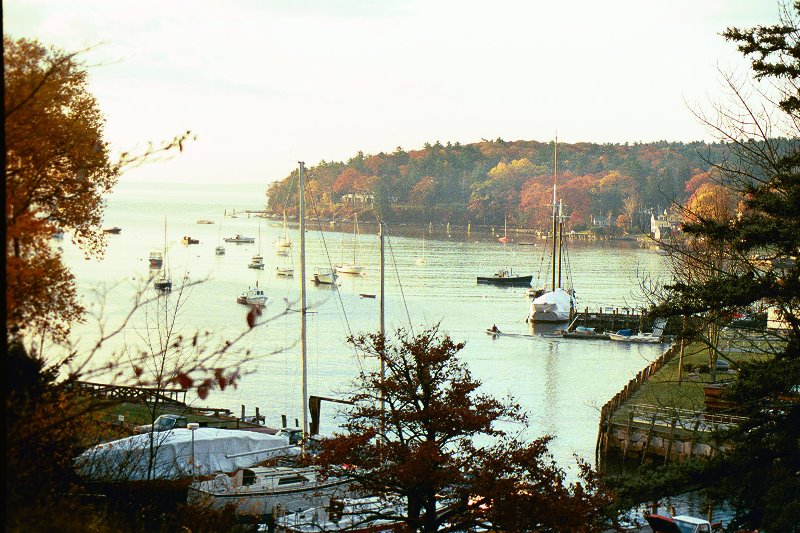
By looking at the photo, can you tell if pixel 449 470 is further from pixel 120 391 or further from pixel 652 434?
pixel 652 434

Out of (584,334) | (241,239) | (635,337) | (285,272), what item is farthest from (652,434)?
(241,239)

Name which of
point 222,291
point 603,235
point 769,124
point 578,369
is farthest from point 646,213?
point 769,124

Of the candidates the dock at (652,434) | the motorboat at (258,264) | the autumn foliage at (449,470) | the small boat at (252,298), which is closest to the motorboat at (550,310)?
the small boat at (252,298)

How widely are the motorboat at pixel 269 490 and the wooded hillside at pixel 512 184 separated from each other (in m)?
141

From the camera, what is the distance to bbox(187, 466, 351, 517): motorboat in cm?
1654

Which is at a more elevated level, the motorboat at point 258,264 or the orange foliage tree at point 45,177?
the orange foliage tree at point 45,177

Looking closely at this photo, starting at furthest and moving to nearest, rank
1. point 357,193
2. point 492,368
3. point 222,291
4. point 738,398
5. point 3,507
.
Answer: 1. point 357,193
2. point 222,291
3. point 492,368
4. point 738,398
5. point 3,507

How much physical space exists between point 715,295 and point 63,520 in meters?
8.89

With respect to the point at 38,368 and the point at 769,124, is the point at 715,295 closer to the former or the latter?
the point at 769,124

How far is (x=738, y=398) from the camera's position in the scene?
12758mm

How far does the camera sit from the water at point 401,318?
3450cm

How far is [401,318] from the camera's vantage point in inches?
2349

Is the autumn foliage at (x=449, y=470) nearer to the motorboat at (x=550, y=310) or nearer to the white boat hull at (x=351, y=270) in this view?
the motorboat at (x=550, y=310)

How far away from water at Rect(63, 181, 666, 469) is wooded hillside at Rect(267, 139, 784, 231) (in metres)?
36.3
